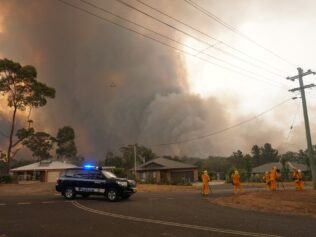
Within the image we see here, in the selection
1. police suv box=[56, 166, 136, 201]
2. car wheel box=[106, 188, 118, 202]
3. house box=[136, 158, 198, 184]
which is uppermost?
house box=[136, 158, 198, 184]

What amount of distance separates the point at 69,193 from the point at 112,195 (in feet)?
9.51

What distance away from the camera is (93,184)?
76.5ft

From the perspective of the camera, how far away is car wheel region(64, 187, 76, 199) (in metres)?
23.6

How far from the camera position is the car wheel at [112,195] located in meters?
22.6

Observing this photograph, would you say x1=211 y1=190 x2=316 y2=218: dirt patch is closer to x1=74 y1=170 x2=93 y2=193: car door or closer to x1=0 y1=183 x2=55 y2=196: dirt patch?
x1=74 y1=170 x2=93 y2=193: car door

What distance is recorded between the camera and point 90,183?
2339 centimetres

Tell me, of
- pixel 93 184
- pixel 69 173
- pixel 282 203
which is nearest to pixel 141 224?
pixel 282 203

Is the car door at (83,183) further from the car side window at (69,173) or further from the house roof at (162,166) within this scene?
the house roof at (162,166)

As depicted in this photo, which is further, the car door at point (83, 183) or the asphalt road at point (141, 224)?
the car door at point (83, 183)

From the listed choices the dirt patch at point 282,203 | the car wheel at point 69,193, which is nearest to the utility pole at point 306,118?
the dirt patch at point 282,203

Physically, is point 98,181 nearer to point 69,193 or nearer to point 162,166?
point 69,193

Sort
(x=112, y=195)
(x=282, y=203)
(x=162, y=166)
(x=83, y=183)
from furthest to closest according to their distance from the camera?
1. (x=162, y=166)
2. (x=83, y=183)
3. (x=112, y=195)
4. (x=282, y=203)

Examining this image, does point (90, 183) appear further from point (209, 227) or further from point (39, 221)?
point (209, 227)

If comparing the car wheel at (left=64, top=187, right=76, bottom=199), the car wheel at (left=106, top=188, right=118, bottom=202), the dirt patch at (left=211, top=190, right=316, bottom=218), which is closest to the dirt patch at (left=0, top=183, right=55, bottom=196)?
the car wheel at (left=64, top=187, right=76, bottom=199)
